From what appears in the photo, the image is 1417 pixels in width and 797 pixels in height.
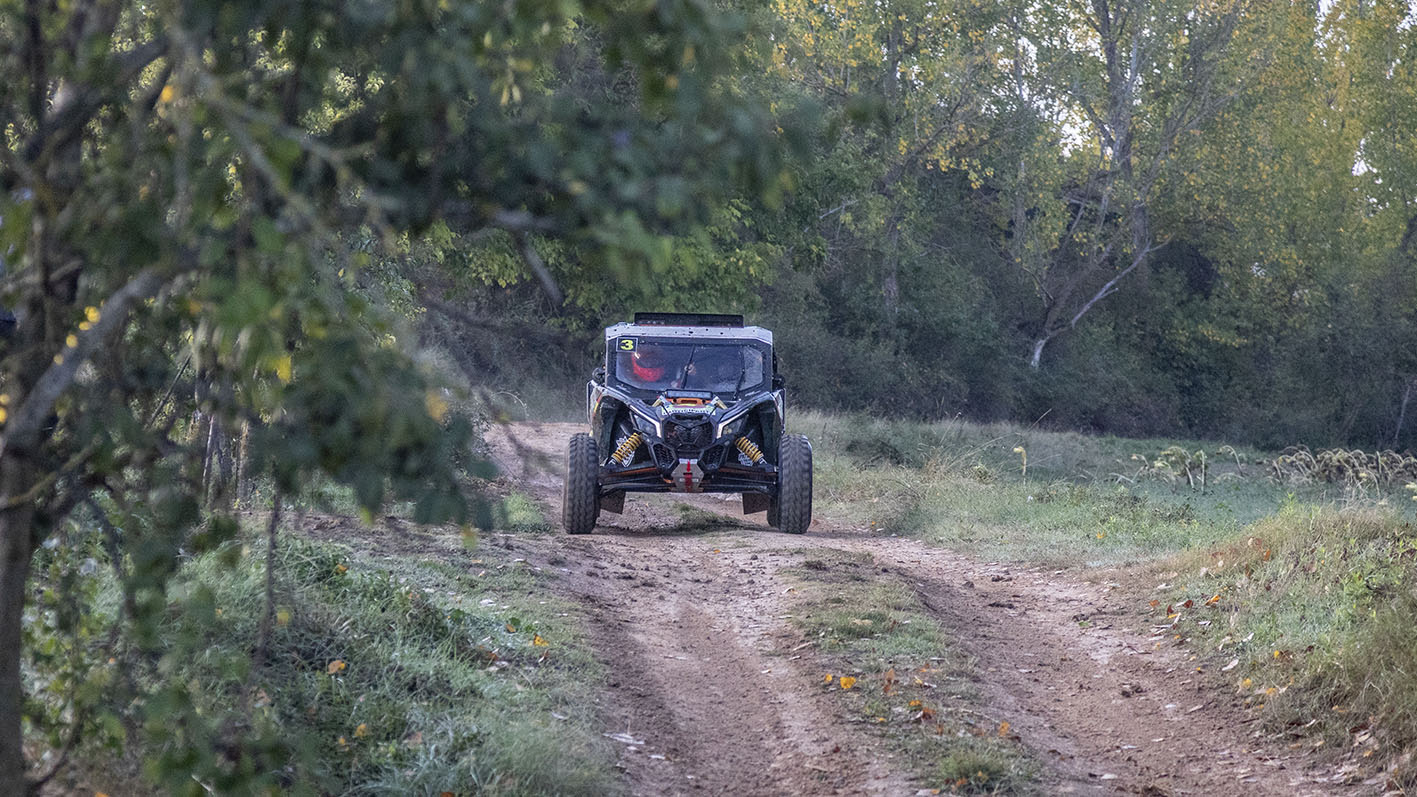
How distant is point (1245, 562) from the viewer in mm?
9188

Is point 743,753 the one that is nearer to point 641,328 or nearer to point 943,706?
point 943,706

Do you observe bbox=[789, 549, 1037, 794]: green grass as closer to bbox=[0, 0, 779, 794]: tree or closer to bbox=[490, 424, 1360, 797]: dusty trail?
bbox=[490, 424, 1360, 797]: dusty trail

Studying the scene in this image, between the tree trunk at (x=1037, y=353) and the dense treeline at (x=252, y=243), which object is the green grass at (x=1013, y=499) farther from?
the tree trunk at (x=1037, y=353)

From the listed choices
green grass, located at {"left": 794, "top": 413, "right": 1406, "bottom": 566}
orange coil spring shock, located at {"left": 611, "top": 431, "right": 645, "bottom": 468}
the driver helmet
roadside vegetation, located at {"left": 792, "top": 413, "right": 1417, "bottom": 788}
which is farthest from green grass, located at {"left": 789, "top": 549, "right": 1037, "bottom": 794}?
the driver helmet

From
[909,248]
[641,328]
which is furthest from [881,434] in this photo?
[909,248]

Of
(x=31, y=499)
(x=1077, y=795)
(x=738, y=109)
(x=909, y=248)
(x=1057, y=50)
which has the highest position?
(x=1057, y=50)

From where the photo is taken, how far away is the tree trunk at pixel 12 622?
3119 mm

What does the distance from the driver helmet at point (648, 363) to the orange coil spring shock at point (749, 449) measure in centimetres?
106

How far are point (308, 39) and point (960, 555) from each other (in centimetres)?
1027

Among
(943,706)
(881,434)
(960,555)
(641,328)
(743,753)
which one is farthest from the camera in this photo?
(881,434)

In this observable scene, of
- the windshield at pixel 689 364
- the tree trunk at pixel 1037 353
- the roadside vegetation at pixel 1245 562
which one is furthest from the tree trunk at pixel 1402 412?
the windshield at pixel 689 364

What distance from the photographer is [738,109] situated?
8.05 ft

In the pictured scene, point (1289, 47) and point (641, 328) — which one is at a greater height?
point (1289, 47)

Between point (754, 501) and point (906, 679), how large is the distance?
6939mm
